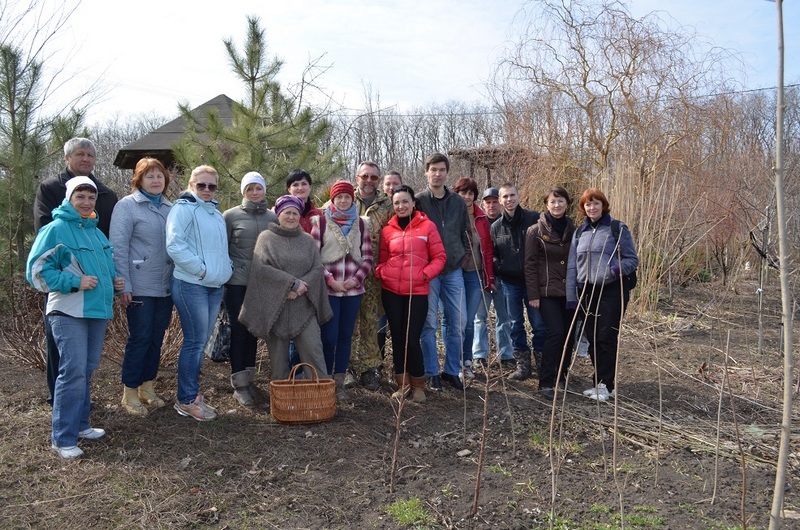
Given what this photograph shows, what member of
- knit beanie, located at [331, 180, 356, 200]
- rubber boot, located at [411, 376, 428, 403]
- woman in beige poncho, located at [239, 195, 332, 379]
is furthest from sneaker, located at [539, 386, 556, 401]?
knit beanie, located at [331, 180, 356, 200]

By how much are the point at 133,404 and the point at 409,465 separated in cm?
195

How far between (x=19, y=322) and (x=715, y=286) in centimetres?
1055

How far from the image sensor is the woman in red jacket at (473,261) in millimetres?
5316

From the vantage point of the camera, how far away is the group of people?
11.9ft

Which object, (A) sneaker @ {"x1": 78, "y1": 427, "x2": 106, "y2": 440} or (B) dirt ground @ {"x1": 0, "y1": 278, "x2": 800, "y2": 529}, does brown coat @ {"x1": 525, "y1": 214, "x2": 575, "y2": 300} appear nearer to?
(B) dirt ground @ {"x1": 0, "y1": 278, "x2": 800, "y2": 529}

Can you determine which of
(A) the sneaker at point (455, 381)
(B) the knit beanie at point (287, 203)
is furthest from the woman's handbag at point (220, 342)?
(A) the sneaker at point (455, 381)

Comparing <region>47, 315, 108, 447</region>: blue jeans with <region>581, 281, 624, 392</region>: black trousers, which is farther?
<region>581, 281, 624, 392</region>: black trousers

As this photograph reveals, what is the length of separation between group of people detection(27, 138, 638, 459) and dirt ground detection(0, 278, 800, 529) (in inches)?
10.0

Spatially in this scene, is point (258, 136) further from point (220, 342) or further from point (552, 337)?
point (552, 337)

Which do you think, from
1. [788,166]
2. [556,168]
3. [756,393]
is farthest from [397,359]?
[788,166]

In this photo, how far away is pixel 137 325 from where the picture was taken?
13.4 feet

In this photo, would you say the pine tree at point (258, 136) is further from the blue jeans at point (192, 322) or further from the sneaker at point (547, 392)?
the sneaker at point (547, 392)

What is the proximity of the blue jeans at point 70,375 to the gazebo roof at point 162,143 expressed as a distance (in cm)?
751

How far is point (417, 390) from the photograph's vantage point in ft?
15.8
